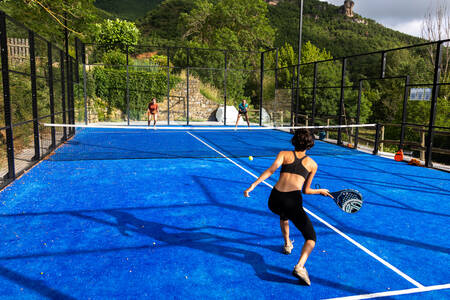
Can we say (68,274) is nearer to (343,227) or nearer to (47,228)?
(47,228)

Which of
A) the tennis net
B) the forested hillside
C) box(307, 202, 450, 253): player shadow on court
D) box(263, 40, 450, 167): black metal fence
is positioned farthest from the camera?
the forested hillside

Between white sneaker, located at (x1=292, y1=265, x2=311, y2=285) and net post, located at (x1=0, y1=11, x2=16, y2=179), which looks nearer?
white sneaker, located at (x1=292, y1=265, x2=311, y2=285)

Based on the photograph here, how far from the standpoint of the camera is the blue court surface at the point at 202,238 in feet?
13.2

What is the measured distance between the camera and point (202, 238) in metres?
5.36

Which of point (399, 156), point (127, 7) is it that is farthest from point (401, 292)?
point (127, 7)

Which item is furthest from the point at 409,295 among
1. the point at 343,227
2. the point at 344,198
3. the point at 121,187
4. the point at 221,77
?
the point at 221,77

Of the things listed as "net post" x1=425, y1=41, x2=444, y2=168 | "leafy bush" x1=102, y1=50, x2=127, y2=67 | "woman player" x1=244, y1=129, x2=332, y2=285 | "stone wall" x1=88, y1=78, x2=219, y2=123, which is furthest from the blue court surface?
"leafy bush" x1=102, y1=50, x2=127, y2=67

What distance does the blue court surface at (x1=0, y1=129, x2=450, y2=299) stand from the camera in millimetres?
4023

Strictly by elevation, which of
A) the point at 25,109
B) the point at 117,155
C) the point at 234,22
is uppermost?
the point at 234,22

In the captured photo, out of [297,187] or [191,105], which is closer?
[297,187]

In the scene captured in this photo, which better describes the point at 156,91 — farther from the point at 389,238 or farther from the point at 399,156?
the point at 389,238

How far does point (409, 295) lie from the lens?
392 cm

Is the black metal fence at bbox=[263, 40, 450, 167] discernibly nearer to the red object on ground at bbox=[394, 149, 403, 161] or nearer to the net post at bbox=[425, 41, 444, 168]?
the red object on ground at bbox=[394, 149, 403, 161]

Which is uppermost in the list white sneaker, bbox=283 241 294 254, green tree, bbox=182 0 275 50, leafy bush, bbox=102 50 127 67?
green tree, bbox=182 0 275 50
